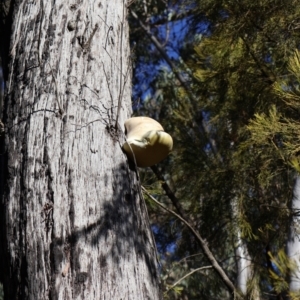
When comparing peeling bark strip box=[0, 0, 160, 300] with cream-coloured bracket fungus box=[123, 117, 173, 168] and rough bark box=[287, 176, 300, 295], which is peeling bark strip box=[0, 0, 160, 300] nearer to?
cream-coloured bracket fungus box=[123, 117, 173, 168]

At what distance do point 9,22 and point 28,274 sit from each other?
2.99 ft

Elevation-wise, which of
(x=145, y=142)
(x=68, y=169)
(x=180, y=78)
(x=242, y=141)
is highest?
(x=180, y=78)

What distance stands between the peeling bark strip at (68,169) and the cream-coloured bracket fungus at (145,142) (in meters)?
0.04

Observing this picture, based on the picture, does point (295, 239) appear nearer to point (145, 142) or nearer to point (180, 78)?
point (145, 142)

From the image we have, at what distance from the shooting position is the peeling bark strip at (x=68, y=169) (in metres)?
1.70

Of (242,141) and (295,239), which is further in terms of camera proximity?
(242,141)

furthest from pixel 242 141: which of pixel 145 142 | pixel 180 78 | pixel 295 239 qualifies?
pixel 145 142

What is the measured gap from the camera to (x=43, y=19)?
2148 mm

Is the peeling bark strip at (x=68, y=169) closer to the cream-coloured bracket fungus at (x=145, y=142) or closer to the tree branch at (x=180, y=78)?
the cream-coloured bracket fungus at (x=145, y=142)

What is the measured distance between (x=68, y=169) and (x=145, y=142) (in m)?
0.31

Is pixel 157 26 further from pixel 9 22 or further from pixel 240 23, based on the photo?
pixel 9 22

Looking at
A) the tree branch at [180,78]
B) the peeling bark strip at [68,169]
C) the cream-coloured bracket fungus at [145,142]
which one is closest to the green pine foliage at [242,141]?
the tree branch at [180,78]

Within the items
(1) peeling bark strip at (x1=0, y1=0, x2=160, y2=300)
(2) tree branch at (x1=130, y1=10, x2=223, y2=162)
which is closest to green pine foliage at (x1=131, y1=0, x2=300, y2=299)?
(2) tree branch at (x1=130, y1=10, x2=223, y2=162)

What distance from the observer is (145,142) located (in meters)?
2.06
